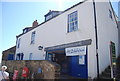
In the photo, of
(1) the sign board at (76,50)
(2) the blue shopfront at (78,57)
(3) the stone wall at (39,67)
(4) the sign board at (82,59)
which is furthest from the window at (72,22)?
(3) the stone wall at (39,67)

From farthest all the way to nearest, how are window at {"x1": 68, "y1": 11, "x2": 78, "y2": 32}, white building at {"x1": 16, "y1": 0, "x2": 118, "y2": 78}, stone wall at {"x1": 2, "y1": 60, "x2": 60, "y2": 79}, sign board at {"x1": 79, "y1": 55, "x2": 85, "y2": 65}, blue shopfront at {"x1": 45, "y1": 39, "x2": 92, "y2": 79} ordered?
window at {"x1": 68, "y1": 11, "x2": 78, "y2": 32}
sign board at {"x1": 79, "y1": 55, "x2": 85, "y2": 65}
blue shopfront at {"x1": 45, "y1": 39, "x2": 92, "y2": 79}
white building at {"x1": 16, "y1": 0, "x2": 118, "y2": 78}
stone wall at {"x1": 2, "y1": 60, "x2": 60, "y2": 79}

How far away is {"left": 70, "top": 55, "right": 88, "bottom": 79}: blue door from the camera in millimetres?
8203

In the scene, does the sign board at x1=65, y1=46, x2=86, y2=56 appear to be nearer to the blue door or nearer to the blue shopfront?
the blue shopfront

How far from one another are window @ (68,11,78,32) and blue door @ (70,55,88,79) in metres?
2.55

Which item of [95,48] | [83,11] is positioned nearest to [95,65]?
[95,48]

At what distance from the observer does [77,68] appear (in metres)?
8.82

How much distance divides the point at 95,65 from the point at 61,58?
5.95 meters

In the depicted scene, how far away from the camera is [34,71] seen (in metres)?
8.67

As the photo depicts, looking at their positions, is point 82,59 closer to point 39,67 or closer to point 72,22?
point 39,67

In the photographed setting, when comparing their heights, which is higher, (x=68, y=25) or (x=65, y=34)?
(x=68, y=25)

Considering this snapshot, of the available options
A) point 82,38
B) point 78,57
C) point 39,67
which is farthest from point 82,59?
point 39,67

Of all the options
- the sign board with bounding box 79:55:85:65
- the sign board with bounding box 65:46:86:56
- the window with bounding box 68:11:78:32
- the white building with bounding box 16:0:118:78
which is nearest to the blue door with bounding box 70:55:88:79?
the white building with bounding box 16:0:118:78

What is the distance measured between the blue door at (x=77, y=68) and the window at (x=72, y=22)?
2.55m

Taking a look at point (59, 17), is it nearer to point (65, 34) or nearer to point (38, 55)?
point (65, 34)
